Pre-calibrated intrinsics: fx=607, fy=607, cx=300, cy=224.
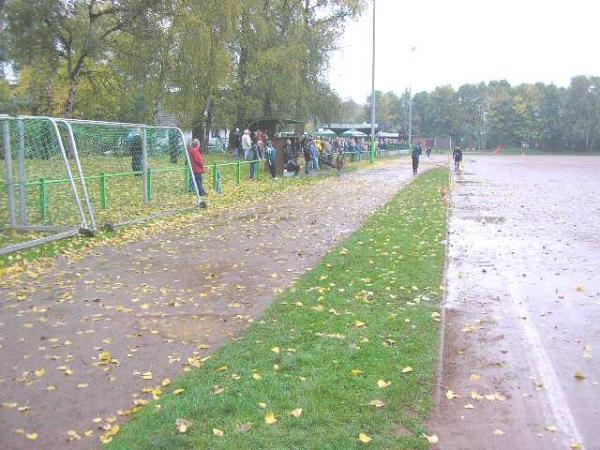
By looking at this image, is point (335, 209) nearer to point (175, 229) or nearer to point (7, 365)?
point (175, 229)

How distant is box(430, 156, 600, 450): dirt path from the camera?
4.11 meters

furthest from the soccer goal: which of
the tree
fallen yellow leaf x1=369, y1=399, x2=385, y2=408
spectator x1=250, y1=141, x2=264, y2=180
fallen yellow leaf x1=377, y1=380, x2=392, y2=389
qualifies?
the tree

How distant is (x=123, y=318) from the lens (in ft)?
21.2

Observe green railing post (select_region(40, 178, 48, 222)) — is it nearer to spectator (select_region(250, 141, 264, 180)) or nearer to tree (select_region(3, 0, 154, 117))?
spectator (select_region(250, 141, 264, 180))

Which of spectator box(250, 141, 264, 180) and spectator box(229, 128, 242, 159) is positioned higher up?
spectator box(229, 128, 242, 159)

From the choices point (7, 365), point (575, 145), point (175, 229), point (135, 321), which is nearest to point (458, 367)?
point (135, 321)

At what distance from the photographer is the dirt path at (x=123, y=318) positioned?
4.39 meters

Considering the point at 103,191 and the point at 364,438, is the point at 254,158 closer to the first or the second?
the point at 103,191

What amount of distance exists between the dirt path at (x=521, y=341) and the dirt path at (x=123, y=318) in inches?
87.2

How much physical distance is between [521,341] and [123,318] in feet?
13.3

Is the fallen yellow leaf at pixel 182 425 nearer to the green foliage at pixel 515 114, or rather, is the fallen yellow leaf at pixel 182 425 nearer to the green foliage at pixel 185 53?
the green foliage at pixel 185 53

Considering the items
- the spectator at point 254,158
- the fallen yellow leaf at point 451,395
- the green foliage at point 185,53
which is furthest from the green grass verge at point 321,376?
the spectator at point 254,158

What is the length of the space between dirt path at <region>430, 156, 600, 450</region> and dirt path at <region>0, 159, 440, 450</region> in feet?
7.27

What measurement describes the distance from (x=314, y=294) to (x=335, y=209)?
8616mm
